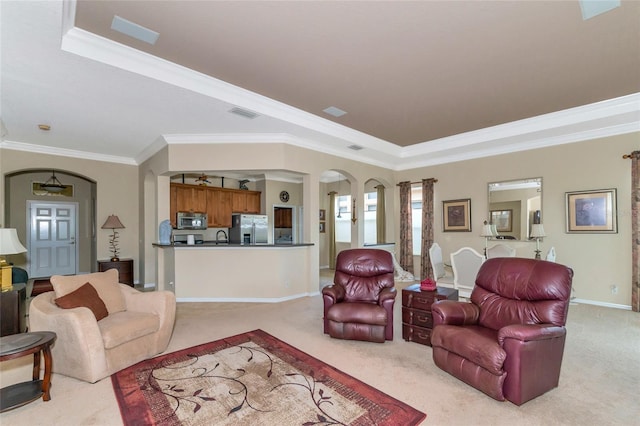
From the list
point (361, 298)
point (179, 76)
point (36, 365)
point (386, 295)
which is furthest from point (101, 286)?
point (386, 295)

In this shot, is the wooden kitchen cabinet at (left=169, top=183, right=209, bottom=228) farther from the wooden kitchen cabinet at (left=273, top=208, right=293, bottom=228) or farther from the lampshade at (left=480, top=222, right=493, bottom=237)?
the lampshade at (left=480, top=222, right=493, bottom=237)

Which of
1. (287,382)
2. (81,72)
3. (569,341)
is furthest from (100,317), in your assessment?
(569,341)

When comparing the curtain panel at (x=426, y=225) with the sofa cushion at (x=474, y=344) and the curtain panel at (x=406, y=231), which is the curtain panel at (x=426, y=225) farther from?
the sofa cushion at (x=474, y=344)

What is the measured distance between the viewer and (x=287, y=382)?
2.63m

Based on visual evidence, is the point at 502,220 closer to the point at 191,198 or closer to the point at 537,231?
the point at 537,231

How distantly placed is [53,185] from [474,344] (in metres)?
9.48

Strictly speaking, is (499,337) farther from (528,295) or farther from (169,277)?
(169,277)

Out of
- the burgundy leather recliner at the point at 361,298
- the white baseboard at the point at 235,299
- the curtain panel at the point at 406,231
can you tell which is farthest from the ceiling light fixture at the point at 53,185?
the curtain panel at the point at 406,231

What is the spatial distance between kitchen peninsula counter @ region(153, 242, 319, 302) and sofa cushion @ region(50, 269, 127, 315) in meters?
1.94

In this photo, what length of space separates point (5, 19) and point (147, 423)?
3.21 metres

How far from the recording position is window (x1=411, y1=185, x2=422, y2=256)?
764 centimetres

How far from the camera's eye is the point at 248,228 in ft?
27.2

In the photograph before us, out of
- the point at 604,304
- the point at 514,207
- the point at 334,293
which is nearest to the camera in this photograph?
the point at 334,293

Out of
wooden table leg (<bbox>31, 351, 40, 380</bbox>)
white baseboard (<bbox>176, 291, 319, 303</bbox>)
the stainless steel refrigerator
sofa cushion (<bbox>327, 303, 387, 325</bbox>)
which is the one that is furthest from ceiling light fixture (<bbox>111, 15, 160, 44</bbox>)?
the stainless steel refrigerator
